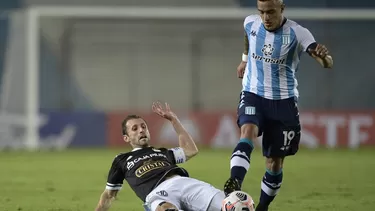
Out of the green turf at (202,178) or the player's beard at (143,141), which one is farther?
the green turf at (202,178)

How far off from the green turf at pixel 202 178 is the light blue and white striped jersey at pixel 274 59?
150 centimetres

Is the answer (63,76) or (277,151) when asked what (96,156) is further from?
(277,151)

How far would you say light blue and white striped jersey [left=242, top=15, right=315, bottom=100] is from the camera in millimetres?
8234

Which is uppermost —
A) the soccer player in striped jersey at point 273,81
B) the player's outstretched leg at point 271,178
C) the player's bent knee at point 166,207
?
the soccer player in striped jersey at point 273,81

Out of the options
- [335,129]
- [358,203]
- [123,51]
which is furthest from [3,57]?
[358,203]

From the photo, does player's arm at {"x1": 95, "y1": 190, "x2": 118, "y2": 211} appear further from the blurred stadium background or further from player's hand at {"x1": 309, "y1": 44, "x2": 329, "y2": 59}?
the blurred stadium background

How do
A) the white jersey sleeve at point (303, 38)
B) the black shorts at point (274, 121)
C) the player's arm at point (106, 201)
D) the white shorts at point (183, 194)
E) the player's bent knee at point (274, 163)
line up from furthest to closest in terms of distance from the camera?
1. the player's bent knee at point (274, 163)
2. the black shorts at point (274, 121)
3. the white jersey sleeve at point (303, 38)
4. the player's arm at point (106, 201)
5. the white shorts at point (183, 194)

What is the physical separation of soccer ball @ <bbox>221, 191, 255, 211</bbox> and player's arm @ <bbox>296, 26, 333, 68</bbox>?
57.1 inches

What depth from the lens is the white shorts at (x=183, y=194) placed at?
24.0 feet

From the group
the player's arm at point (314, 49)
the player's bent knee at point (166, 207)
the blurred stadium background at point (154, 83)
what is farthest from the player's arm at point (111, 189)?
the blurred stadium background at point (154, 83)

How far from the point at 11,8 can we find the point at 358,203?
20163 millimetres

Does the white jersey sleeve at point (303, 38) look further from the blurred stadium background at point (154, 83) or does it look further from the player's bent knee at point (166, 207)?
the blurred stadium background at point (154, 83)

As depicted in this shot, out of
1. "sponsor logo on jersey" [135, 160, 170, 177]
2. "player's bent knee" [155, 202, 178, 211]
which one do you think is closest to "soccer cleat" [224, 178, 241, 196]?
"player's bent knee" [155, 202, 178, 211]

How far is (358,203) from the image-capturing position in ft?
31.9
